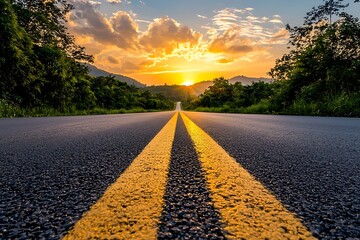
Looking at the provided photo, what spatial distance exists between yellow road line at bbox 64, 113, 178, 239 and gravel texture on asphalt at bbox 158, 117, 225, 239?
34 mm

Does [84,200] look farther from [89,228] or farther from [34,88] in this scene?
[34,88]

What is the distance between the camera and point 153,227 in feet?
2.55

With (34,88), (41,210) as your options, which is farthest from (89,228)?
(34,88)

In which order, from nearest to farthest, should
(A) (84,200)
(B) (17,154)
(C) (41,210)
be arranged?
1. (C) (41,210)
2. (A) (84,200)
3. (B) (17,154)

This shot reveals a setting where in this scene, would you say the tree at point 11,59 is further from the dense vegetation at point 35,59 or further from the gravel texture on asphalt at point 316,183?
the gravel texture on asphalt at point 316,183

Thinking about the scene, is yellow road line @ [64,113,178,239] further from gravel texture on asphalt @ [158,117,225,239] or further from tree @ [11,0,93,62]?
tree @ [11,0,93,62]

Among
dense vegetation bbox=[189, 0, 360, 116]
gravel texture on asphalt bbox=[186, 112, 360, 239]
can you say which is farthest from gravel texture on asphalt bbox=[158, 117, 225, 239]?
dense vegetation bbox=[189, 0, 360, 116]

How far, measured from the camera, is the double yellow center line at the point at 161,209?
2.45 feet

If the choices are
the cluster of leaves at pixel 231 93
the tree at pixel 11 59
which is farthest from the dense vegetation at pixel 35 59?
the cluster of leaves at pixel 231 93

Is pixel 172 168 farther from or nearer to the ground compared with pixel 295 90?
nearer to the ground

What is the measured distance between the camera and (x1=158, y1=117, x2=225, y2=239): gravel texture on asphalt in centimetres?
74

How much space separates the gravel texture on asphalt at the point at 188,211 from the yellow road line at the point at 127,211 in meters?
0.03

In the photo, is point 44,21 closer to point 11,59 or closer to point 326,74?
point 11,59

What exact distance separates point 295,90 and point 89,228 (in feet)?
59.5
